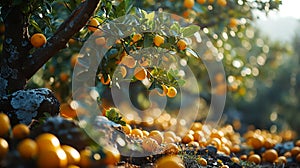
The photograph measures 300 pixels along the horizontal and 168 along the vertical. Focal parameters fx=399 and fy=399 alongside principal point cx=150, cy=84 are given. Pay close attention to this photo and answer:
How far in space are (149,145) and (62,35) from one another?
0.77 meters

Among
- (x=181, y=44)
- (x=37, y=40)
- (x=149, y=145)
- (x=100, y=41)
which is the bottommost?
(x=149, y=145)

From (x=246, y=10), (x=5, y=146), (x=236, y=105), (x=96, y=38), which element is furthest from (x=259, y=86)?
(x=5, y=146)

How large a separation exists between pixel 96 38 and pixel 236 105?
6.39 metres

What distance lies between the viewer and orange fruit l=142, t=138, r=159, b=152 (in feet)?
6.81

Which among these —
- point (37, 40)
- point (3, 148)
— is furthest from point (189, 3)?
point (3, 148)

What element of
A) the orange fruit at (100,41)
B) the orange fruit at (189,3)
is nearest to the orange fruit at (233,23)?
the orange fruit at (189,3)

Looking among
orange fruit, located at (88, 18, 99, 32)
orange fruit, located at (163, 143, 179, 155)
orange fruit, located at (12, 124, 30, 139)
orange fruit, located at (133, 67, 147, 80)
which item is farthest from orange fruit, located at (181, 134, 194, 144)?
orange fruit, located at (12, 124, 30, 139)

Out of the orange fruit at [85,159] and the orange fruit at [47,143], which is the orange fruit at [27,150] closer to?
the orange fruit at [47,143]

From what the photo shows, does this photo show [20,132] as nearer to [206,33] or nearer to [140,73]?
[140,73]

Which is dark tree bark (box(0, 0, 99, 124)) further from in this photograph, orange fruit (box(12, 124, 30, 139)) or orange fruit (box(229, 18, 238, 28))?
orange fruit (box(229, 18, 238, 28))

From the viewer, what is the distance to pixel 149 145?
2098mm

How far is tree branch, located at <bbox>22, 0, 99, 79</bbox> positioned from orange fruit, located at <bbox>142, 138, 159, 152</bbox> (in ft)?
2.35

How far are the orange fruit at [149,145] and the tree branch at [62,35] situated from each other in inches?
28.1

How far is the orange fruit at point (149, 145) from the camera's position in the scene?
2.08m
